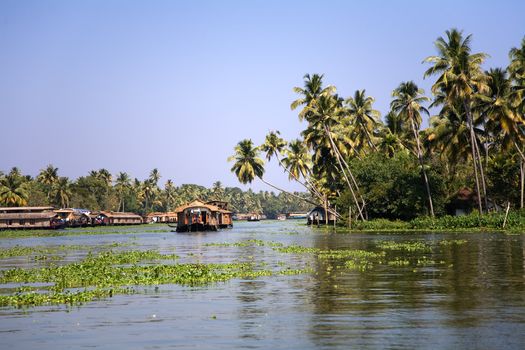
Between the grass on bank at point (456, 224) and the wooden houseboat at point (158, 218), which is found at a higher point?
the wooden houseboat at point (158, 218)

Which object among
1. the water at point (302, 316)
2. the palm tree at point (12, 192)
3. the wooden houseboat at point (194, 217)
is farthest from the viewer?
the palm tree at point (12, 192)

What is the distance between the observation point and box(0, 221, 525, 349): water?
12898mm

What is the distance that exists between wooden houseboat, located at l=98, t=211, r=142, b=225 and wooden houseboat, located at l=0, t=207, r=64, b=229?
24.2 meters

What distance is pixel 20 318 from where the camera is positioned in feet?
54.4

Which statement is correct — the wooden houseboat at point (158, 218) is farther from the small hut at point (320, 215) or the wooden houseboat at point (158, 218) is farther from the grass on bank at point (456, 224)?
the grass on bank at point (456, 224)

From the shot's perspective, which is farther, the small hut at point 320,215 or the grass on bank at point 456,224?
the small hut at point 320,215

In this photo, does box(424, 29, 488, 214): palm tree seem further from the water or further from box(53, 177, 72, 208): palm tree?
box(53, 177, 72, 208): palm tree

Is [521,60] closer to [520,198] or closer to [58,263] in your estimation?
[520,198]

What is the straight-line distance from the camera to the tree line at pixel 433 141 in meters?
63.1

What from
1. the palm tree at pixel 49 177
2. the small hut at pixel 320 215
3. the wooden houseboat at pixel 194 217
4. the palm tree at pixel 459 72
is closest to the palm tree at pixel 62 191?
the palm tree at pixel 49 177

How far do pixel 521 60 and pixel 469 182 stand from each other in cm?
1812

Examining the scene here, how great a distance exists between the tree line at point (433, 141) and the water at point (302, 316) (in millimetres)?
41329

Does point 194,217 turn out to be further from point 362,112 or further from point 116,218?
point 116,218

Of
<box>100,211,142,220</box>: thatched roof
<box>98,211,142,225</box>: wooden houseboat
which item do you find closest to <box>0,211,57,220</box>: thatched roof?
<box>98,211,142,225</box>: wooden houseboat
